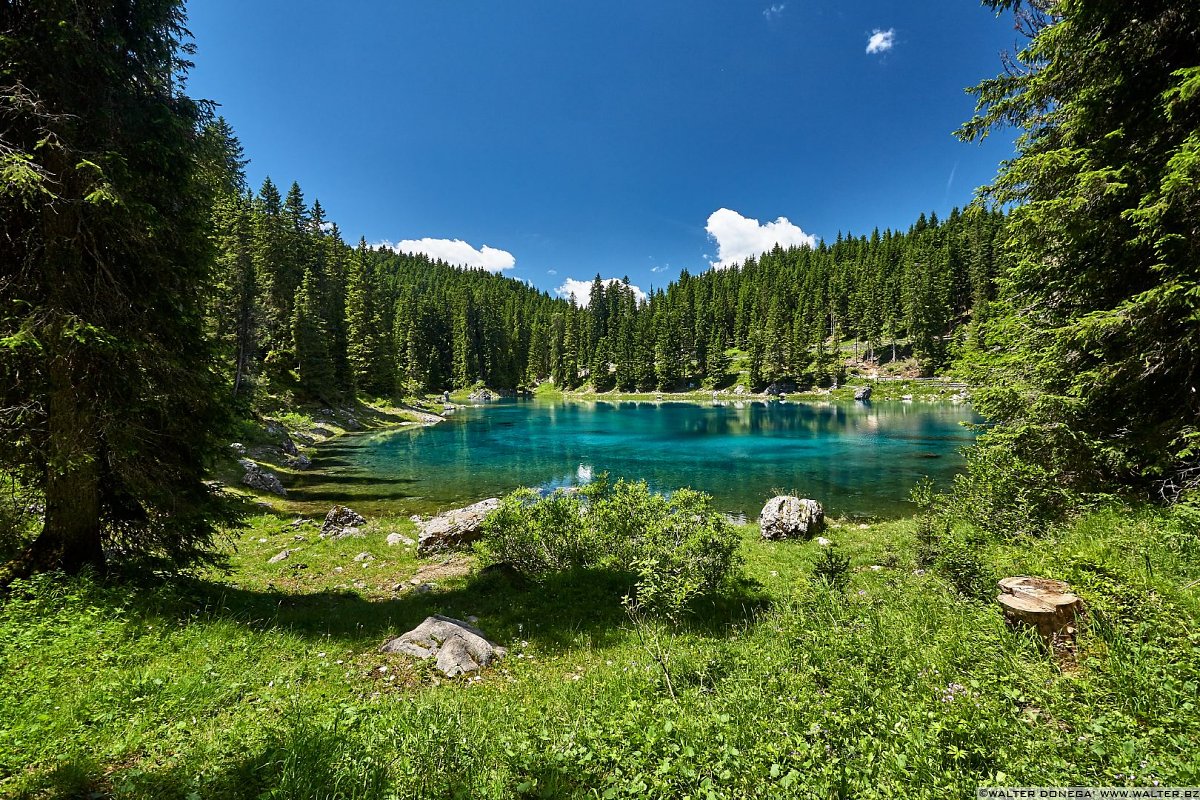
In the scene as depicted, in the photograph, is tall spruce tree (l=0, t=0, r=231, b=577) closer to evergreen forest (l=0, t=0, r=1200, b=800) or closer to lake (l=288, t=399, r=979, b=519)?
evergreen forest (l=0, t=0, r=1200, b=800)

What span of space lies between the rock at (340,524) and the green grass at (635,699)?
737cm

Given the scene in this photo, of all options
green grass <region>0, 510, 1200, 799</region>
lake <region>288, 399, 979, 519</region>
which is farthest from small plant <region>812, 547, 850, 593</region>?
lake <region>288, 399, 979, 519</region>

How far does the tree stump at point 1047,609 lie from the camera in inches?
203

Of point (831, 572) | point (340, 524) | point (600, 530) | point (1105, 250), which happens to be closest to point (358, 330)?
point (340, 524)

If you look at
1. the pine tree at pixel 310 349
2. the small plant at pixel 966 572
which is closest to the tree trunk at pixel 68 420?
the small plant at pixel 966 572

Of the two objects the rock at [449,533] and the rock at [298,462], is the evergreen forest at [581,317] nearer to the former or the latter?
the rock at [298,462]

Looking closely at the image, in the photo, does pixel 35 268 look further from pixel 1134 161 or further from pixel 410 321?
pixel 410 321

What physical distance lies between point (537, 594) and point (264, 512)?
14.4 metres

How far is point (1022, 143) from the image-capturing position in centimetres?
972

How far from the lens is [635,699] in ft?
17.0

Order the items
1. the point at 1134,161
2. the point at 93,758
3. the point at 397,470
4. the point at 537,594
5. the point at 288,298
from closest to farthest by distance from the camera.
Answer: the point at 93,758 → the point at 1134,161 → the point at 537,594 → the point at 397,470 → the point at 288,298

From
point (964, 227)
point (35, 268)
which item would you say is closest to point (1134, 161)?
point (35, 268)

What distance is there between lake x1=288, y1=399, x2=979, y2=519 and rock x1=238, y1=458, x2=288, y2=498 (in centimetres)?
87

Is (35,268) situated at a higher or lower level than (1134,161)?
lower
